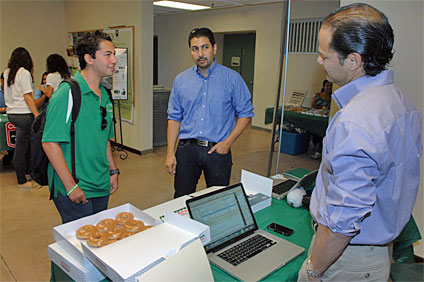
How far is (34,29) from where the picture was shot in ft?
22.7

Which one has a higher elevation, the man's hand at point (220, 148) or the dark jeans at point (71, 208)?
the man's hand at point (220, 148)

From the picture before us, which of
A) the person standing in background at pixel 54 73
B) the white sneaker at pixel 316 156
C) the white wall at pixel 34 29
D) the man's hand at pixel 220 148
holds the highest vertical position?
the white wall at pixel 34 29

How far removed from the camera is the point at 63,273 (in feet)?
4.23

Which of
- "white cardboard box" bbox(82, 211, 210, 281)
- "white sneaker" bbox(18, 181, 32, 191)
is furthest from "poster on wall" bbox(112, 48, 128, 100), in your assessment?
"white cardboard box" bbox(82, 211, 210, 281)

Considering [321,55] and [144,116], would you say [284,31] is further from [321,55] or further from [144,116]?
[144,116]

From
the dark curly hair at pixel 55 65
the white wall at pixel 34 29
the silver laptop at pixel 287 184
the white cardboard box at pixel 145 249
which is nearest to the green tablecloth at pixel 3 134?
the dark curly hair at pixel 55 65

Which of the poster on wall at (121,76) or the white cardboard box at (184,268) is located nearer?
the white cardboard box at (184,268)

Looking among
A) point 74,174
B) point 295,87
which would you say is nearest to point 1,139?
point 74,174

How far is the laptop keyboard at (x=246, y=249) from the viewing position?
1263mm

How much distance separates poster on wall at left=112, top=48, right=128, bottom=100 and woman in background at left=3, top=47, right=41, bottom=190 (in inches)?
63.5

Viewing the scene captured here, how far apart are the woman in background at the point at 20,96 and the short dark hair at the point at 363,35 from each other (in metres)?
3.57

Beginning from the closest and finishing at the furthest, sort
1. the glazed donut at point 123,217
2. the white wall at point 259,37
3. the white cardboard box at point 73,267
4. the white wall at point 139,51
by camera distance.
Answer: the white cardboard box at point 73,267 → the glazed donut at point 123,217 → the white wall at point 139,51 → the white wall at point 259,37

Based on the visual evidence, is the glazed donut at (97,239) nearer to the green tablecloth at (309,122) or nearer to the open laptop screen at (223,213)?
the open laptop screen at (223,213)

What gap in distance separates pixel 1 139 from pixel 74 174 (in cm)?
303
